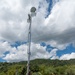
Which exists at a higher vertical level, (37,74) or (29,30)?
(37,74)

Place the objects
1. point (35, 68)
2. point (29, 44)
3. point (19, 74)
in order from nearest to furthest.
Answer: point (29, 44) < point (19, 74) < point (35, 68)

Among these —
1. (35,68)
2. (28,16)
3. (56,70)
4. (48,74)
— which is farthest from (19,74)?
(28,16)

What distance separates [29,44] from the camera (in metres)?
13.2

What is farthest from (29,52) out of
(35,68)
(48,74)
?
(48,74)

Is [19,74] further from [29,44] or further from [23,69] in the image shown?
[29,44]

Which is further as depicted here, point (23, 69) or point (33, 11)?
point (23, 69)

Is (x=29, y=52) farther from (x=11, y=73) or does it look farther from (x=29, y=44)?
(x=11, y=73)

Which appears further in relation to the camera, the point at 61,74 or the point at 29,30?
the point at 61,74

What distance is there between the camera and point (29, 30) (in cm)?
1352

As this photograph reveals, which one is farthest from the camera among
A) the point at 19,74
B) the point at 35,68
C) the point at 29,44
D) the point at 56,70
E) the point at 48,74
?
the point at 56,70

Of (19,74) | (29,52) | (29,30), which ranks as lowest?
(29,52)

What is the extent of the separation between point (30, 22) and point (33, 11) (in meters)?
0.73

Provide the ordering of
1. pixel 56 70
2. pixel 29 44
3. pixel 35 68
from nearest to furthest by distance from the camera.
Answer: pixel 29 44 < pixel 35 68 < pixel 56 70

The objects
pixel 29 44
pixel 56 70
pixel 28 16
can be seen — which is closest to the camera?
pixel 29 44
